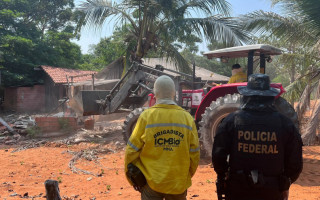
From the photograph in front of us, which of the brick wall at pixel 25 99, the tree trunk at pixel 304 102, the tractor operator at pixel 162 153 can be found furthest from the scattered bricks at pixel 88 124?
the brick wall at pixel 25 99

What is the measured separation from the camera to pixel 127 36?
12.2m

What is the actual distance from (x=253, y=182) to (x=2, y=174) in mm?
5382

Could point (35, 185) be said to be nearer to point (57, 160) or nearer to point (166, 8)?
point (57, 160)

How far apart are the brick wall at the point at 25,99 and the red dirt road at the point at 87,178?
14.7m

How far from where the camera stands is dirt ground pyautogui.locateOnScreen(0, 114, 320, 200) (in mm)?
4461

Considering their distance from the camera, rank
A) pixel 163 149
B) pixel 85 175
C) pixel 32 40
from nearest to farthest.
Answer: pixel 163 149 < pixel 85 175 < pixel 32 40

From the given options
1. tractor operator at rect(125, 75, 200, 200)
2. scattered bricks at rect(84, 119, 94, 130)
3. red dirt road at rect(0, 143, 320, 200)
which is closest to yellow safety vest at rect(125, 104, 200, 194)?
tractor operator at rect(125, 75, 200, 200)

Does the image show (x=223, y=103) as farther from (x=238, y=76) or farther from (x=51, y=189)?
(x=51, y=189)

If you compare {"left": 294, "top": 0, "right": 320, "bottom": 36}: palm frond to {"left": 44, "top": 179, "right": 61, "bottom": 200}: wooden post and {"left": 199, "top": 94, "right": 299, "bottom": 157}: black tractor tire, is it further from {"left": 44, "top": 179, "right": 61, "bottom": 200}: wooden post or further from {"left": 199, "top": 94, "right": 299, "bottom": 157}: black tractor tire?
{"left": 44, "top": 179, "right": 61, "bottom": 200}: wooden post

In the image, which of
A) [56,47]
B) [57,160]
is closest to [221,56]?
[57,160]

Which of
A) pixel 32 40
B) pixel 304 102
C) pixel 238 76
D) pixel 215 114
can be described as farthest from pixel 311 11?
pixel 32 40

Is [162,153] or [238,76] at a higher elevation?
[238,76]

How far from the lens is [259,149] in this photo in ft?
7.13

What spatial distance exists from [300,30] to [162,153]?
9046 mm
